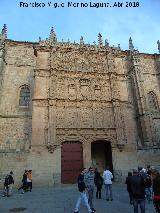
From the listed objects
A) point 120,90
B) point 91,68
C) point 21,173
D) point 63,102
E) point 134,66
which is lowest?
point 21,173

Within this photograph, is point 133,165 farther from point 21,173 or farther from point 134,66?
point 134,66

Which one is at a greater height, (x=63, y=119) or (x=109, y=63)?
(x=109, y=63)

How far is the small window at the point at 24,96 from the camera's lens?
26631 millimetres

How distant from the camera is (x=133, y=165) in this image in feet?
66.9

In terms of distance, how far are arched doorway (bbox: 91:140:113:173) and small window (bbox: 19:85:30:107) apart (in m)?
9.42

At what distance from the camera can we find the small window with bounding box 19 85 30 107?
1048 inches

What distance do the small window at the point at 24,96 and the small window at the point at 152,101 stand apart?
15924mm

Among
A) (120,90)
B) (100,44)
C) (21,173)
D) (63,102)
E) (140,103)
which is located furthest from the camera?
(140,103)

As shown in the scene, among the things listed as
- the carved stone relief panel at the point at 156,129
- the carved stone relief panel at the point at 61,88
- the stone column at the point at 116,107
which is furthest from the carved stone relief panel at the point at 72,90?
the carved stone relief panel at the point at 156,129

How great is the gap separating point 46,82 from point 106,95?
20.2 feet

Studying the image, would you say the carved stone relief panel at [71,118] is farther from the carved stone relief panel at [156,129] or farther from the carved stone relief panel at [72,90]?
the carved stone relief panel at [156,129]

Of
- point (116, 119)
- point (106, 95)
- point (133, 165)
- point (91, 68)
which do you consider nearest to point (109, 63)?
point (91, 68)

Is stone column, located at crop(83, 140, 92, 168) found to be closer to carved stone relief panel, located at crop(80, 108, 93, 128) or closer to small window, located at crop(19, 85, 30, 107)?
carved stone relief panel, located at crop(80, 108, 93, 128)

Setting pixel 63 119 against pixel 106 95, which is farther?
pixel 106 95
